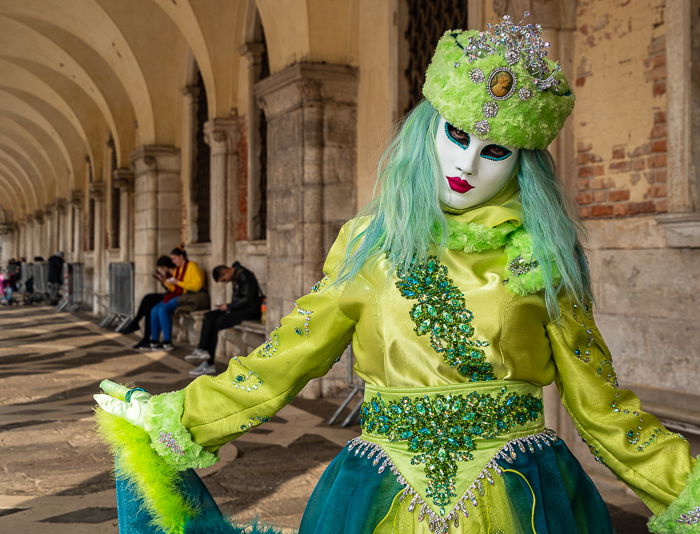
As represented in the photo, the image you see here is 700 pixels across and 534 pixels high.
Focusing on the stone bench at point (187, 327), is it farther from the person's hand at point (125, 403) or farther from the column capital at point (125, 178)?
the person's hand at point (125, 403)

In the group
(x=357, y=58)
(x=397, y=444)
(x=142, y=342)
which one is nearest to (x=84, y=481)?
(x=397, y=444)

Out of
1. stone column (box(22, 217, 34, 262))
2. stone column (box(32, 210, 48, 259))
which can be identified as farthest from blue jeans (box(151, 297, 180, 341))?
stone column (box(22, 217, 34, 262))

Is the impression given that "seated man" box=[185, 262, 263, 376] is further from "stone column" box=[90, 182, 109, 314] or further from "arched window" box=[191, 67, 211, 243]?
"stone column" box=[90, 182, 109, 314]

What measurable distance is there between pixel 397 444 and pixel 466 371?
193 mm

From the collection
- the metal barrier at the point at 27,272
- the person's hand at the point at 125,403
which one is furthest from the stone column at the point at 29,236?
the person's hand at the point at 125,403

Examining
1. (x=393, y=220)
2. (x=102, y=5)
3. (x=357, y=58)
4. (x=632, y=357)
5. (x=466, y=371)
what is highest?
(x=102, y=5)

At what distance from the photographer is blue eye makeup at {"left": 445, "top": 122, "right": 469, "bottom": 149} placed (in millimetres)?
1672

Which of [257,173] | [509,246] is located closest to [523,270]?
[509,246]

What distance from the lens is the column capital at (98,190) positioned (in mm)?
18797

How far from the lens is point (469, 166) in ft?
5.38

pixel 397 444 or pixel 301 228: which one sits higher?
pixel 301 228

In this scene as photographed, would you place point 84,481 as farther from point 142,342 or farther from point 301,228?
point 142,342

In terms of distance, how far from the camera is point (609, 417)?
1.62m

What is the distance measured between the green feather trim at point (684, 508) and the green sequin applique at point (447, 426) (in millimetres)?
305
